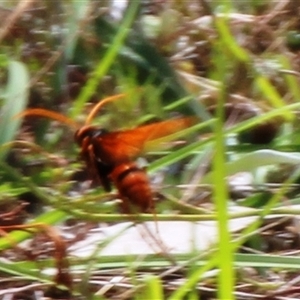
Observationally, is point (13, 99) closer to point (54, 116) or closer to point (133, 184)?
point (54, 116)

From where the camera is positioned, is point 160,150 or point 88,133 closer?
point 88,133

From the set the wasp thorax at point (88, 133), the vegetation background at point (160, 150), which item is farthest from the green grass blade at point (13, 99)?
the wasp thorax at point (88, 133)

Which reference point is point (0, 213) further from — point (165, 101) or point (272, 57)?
point (272, 57)

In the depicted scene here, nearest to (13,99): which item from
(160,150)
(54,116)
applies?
(54,116)

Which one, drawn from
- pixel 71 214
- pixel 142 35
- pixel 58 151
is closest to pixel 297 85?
pixel 142 35

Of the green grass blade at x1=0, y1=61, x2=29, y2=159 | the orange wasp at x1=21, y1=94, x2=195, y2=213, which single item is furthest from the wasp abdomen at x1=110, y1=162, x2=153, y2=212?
the green grass blade at x1=0, y1=61, x2=29, y2=159

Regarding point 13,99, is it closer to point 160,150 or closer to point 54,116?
point 54,116

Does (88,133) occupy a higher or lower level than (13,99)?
lower
